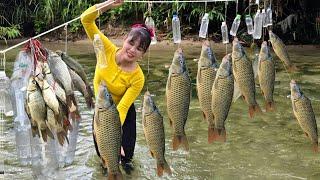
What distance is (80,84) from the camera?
5098 mm

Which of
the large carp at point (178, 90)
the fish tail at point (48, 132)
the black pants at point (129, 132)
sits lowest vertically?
the black pants at point (129, 132)

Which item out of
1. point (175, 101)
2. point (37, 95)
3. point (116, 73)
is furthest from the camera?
point (116, 73)

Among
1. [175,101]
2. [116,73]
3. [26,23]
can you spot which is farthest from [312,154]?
[26,23]

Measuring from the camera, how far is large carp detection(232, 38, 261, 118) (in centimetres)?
407

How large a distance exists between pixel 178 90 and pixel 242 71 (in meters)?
0.54

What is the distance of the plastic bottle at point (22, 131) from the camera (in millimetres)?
5082

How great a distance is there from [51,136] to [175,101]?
1287mm

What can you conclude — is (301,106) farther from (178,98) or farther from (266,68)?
(178,98)

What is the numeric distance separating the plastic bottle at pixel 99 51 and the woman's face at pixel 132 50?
23 centimetres

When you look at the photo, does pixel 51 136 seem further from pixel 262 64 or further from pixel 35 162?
pixel 262 64

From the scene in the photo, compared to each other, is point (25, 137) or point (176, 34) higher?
point (176, 34)

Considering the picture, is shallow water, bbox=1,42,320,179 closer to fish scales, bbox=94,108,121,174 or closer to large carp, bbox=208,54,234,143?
large carp, bbox=208,54,234,143

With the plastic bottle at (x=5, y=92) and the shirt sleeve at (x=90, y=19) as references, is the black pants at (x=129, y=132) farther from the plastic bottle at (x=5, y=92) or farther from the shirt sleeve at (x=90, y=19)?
the plastic bottle at (x=5, y=92)

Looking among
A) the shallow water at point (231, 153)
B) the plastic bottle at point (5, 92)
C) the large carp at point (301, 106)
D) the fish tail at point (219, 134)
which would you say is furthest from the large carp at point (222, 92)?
the plastic bottle at point (5, 92)
